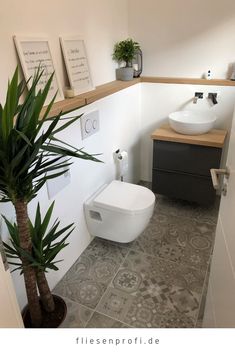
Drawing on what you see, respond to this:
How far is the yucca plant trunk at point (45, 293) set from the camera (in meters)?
1.39

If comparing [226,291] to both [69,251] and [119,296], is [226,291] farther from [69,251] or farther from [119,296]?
[69,251]

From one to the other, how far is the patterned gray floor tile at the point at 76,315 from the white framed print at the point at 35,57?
1.31 metres

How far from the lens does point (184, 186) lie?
98.7 inches

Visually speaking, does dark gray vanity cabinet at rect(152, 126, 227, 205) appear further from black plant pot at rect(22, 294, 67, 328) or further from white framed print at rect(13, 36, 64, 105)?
black plant pot at rect(22, 294, 67, 328)

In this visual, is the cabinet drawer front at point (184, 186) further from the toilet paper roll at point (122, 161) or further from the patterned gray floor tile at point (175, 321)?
the patterned gray floor tile at point (175, 321)

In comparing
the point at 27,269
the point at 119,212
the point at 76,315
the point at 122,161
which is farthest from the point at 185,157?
the point at 27,269

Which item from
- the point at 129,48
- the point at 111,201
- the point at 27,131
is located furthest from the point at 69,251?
the point at 129,48

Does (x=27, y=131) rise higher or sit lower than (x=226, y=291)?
higher

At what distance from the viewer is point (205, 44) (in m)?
2.39

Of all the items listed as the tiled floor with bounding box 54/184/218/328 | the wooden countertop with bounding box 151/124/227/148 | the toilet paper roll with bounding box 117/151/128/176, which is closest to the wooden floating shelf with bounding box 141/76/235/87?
the wooden countertop with bounding box 151/124/227/148

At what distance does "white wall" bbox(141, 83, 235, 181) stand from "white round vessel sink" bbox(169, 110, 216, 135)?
0.23ft

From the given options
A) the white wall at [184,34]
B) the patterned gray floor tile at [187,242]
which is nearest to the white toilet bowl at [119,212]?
the patterned gray floor tile at [187,242]

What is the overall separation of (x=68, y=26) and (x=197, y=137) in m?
1.33
